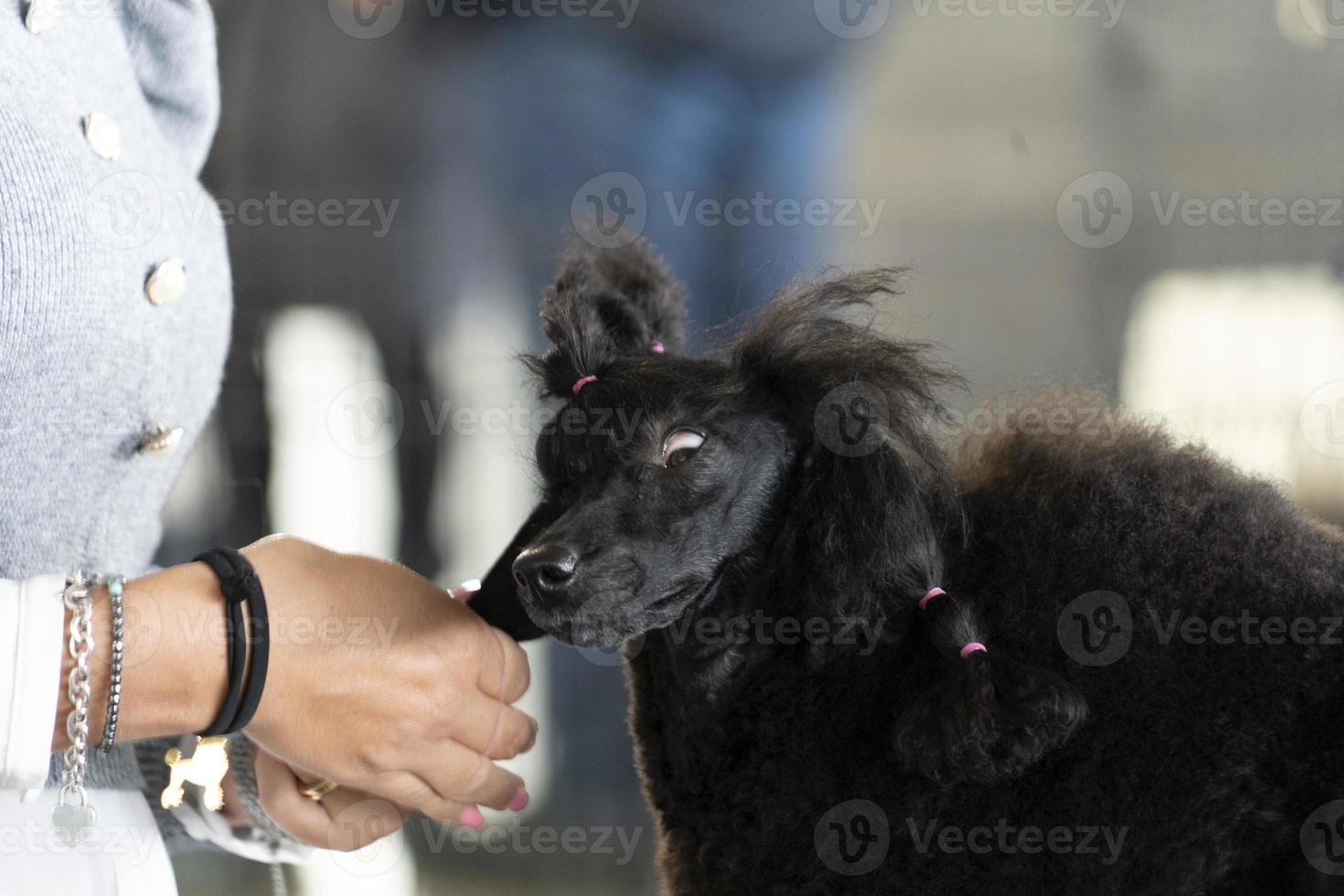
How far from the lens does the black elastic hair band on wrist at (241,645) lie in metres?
0.58

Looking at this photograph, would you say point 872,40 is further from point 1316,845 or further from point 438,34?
point 1316,845

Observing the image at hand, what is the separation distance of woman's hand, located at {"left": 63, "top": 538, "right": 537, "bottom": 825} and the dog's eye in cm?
19

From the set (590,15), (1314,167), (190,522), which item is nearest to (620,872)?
(190,522)

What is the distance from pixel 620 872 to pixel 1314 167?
4.81 ft

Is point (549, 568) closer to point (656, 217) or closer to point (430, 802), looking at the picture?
point (430, 802)

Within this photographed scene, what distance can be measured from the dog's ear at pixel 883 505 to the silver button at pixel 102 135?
392mm

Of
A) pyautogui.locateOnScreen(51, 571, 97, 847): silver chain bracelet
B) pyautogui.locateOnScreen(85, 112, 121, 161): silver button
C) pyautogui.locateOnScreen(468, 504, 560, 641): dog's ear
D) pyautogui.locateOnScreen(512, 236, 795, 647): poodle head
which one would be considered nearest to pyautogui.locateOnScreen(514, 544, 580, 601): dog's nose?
pyautogui.locateOnScreen(512, 236, 795, 647): poodle head

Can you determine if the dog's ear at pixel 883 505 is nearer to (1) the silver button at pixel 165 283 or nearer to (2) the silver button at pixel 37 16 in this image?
(1) the silver button at pixel 165 283

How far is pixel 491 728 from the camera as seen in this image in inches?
27.0

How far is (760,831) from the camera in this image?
0.58m

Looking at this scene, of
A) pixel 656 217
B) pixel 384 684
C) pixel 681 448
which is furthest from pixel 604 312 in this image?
pixel 656 217

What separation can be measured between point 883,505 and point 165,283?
1.47 ft

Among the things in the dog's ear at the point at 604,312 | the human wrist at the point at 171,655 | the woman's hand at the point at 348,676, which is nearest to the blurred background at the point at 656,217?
the dog's ear at the point at 604,312

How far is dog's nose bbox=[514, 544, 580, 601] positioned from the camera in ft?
1.79
